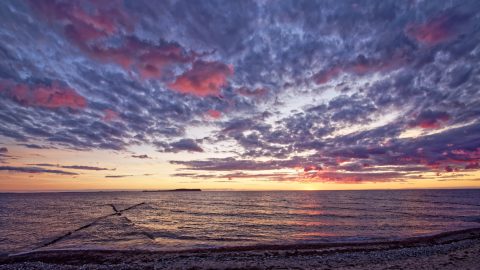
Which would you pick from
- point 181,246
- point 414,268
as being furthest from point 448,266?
point 181,246

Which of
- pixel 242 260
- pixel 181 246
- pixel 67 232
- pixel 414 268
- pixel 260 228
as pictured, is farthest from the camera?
pixel 260 228

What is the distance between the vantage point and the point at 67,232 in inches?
1592

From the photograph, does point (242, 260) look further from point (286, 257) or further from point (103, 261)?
point (103, 261)

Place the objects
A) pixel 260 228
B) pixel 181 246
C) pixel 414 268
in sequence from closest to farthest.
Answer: pixel 414 268 → pixel 181 246 → pixel 260 228

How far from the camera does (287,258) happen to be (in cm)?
2444

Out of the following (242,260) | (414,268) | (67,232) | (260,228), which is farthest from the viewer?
(260,228)

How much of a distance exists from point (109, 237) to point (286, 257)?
25.0 meters

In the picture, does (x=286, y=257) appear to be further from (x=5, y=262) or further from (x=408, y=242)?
(x=5, y=262)

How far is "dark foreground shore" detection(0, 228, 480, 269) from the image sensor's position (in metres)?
21.8

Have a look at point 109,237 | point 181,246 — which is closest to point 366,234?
point 181,246

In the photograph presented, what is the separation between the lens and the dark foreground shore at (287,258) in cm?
2178

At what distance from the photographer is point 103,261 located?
24.3 meters

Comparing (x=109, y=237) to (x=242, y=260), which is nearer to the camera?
(x=242, y=260)

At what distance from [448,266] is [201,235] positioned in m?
27.8
